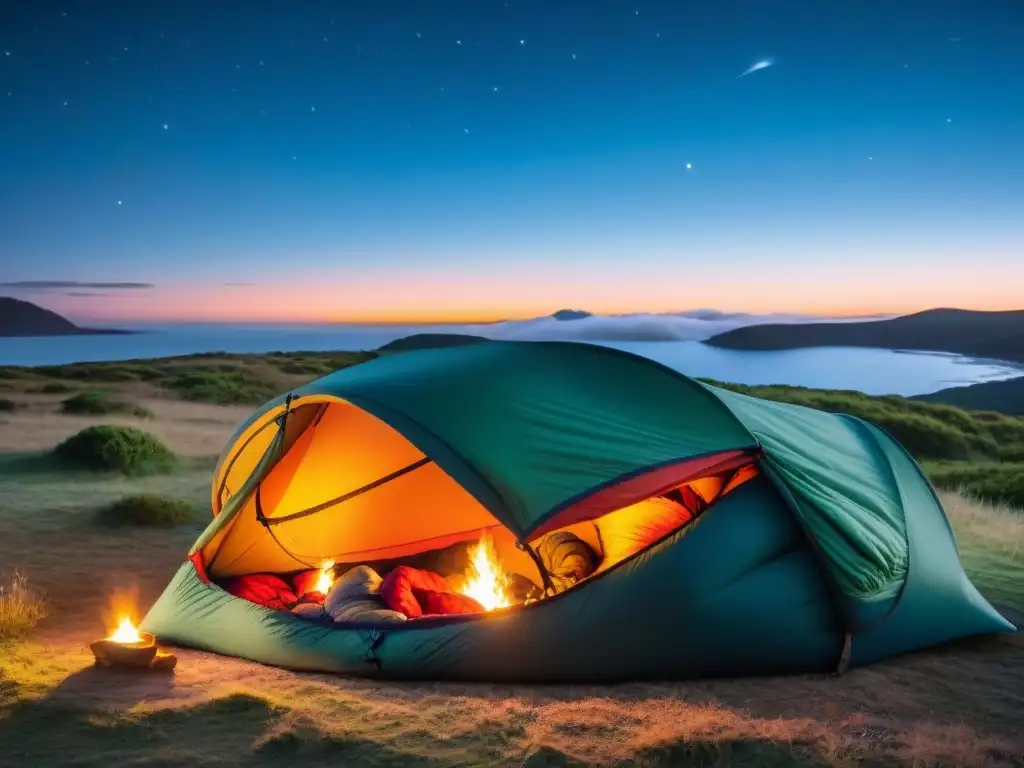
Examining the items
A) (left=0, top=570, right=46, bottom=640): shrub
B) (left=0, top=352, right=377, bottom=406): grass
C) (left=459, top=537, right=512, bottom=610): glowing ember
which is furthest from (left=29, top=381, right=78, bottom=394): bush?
(left=459, top=537, right=512, bottom=610): glowing ember

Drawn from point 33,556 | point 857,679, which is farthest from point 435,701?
point 33,556

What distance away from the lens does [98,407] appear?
23250 millimetres

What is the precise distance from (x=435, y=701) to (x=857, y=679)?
8.46ft

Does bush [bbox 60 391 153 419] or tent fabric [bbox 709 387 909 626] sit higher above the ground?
tent fabric [bbox 709 387 909 626]

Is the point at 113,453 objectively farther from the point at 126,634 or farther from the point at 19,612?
the point at 126,634

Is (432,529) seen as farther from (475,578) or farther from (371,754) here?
(371,754)

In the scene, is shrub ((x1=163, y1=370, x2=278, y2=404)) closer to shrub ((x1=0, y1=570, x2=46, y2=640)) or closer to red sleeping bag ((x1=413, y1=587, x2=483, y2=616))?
shrub ((x1=0, y1=570, x2=46, y2=640))

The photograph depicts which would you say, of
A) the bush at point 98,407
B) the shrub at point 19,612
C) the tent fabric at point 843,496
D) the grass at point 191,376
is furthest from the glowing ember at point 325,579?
the grass at point 191,376

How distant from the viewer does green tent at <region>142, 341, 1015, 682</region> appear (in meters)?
5.44

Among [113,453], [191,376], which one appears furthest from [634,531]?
[191,376]

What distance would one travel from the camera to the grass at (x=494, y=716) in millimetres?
4188

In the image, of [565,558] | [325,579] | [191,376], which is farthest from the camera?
[191,376]

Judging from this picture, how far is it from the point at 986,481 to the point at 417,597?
13.0m

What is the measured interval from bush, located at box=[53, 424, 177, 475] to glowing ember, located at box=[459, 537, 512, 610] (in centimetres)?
809
